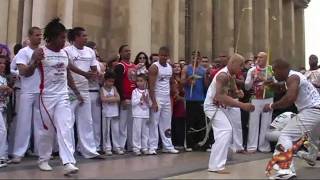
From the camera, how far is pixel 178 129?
41.5ft

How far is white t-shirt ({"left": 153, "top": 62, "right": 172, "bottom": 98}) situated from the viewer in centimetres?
1137

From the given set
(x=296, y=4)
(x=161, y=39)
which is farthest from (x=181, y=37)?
(x=296, y=4)

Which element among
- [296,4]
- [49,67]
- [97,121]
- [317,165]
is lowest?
[317,165]

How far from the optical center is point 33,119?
8969 mm

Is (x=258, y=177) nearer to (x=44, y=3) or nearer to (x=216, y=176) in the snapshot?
(x=216, y=176)

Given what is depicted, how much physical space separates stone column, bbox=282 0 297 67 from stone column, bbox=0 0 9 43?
85.8 feet

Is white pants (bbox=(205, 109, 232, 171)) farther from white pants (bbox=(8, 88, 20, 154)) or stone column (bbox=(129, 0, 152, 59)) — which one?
stone column (bbox=(129, 0, 152, 59))

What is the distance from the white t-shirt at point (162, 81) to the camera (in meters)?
11.4

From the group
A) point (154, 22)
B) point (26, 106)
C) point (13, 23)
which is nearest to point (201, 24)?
point (154, 22)

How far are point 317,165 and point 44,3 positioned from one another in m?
8.67

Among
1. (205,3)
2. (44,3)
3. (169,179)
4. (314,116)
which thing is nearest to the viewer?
(169,179)

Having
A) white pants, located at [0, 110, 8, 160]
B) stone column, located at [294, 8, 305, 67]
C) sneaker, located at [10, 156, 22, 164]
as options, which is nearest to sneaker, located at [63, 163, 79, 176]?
white pants, located at [0, 110, 8, 160]

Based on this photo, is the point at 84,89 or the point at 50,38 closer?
the point at 50,38

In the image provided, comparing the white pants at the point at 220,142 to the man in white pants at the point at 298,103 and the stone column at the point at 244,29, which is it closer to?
the man in white pants at the point at 298,103
